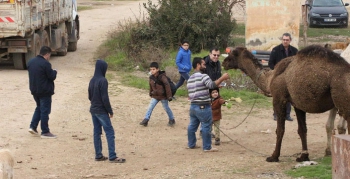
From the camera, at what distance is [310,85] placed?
32.5ft

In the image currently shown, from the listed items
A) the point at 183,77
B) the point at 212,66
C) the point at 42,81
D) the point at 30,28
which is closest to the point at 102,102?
the point at 42,81

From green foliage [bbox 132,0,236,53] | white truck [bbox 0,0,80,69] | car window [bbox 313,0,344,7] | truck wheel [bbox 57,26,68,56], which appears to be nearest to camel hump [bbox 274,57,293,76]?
white truck [bbox 0,0,80,69]

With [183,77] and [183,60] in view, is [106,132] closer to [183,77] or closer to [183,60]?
[183,60]

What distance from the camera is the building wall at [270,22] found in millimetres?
20875

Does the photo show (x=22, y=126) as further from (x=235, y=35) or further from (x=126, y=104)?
(x=235, y=35)

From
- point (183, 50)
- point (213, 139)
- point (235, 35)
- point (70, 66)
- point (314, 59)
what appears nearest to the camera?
point (314, 59)

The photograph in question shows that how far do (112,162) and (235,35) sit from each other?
16.8 m

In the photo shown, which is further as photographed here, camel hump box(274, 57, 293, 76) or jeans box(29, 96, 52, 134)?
jeans box(29, 96, 52, 134)

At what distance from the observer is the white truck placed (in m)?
18.9

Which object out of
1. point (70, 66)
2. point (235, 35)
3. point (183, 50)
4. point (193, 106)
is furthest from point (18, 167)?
point (235, 35)

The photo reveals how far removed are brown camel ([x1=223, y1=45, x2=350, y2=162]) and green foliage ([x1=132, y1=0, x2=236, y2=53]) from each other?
1123cm

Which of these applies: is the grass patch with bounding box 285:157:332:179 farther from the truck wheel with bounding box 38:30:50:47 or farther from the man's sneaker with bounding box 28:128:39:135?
the truck wheel with bounding box 38:30:50:47

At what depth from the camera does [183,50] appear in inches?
622

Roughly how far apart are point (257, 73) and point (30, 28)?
973 centimetres
